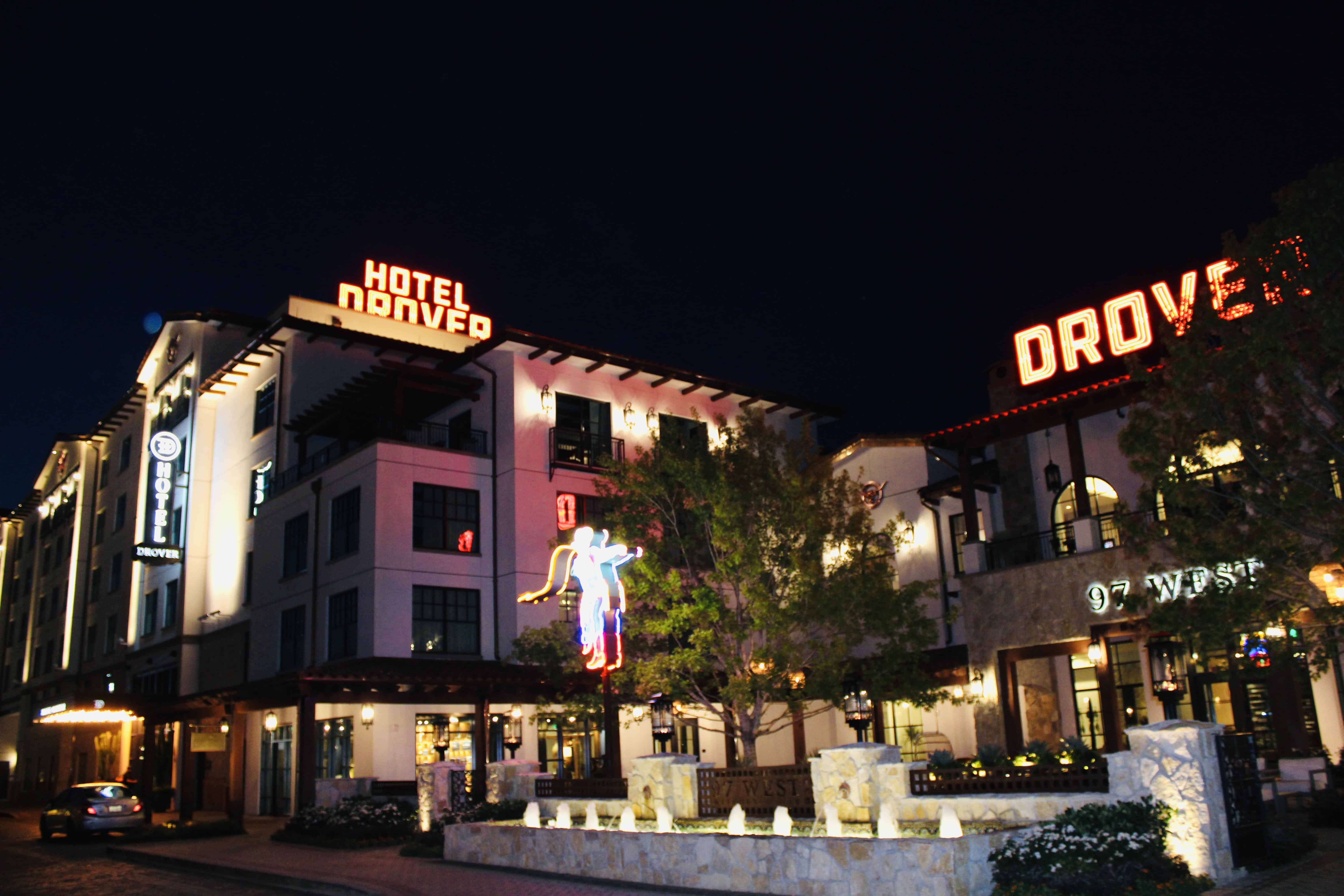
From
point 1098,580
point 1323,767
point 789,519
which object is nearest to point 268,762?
point 789,519

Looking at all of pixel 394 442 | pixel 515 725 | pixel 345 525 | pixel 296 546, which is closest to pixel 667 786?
pixel 515 725

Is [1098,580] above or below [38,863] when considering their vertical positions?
above

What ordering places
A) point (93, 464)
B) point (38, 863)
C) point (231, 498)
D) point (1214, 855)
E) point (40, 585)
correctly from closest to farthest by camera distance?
1. point (1214, 855)
2. point (38, 863)
3. point (231, 498)
4. point (93, 464)
5. point (40, 585)

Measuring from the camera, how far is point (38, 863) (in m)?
21.9

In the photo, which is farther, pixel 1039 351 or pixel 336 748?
pixel 336 748

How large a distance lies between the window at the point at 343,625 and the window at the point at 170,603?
11.5m

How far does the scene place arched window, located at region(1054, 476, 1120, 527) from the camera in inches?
963

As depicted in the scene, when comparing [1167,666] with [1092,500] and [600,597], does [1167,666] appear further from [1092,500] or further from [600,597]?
[600,597]

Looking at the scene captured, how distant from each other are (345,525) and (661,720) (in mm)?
15105

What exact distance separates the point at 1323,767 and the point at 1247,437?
22.4ft

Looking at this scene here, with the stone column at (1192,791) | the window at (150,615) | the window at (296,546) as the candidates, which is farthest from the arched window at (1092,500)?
the window at (150,615)

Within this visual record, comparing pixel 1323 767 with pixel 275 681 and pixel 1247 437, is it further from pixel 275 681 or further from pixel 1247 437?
pixel 275 681

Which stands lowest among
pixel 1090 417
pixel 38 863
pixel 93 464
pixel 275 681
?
pixel 38 863

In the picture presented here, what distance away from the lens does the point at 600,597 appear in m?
19.0
